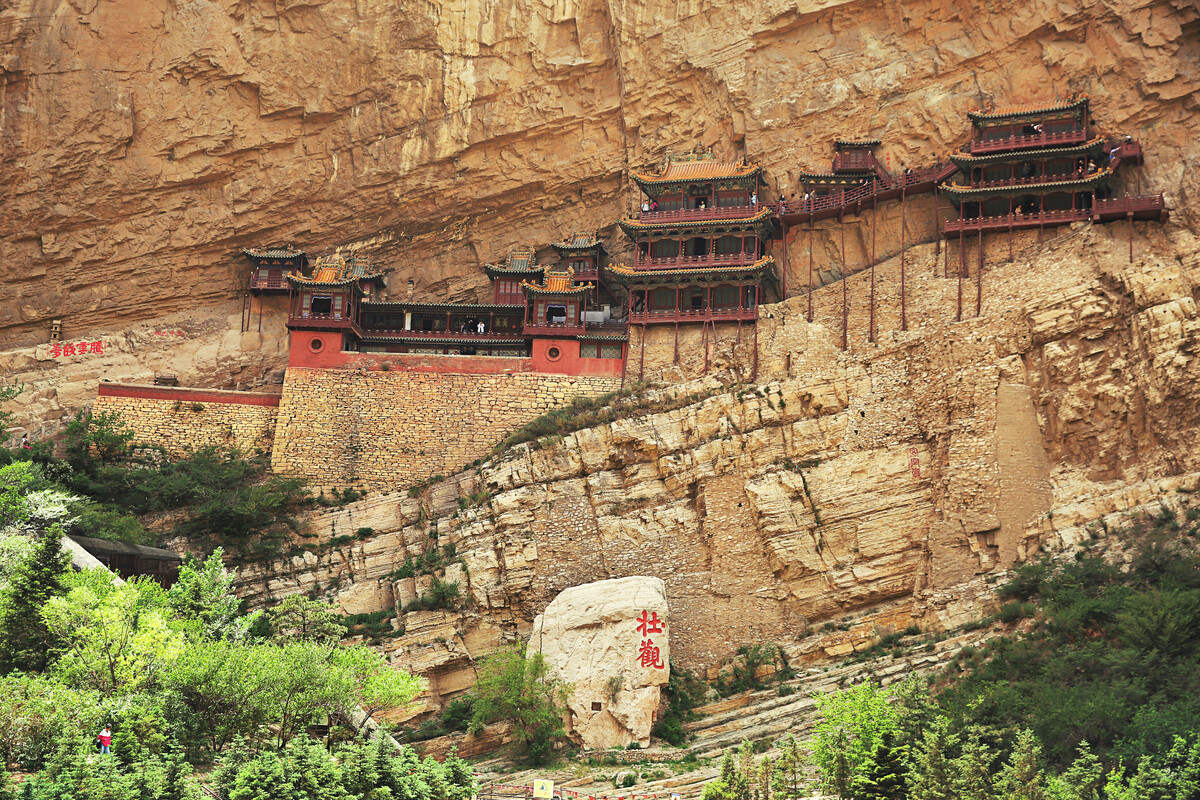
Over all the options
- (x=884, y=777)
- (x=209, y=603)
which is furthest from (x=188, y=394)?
(x=884, y=777)

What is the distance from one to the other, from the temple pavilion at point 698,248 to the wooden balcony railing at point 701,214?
34 mm

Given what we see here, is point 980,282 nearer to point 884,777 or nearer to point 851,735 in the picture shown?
point 851,735

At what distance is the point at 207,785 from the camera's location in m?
23.3

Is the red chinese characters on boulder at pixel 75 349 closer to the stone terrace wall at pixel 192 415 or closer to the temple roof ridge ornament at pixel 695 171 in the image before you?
the stone terrace wall at pixel 192 415

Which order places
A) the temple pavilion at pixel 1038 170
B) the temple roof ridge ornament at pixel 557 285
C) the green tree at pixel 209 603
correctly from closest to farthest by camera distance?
the green tree at pixel 209 603 < the temple pavilion at pixel 1038 170 < the temple roof ridge ornament at pixel 557 285

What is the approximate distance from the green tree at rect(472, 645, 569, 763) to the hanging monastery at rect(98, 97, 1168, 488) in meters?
10.3

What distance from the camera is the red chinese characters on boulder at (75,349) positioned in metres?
48.7

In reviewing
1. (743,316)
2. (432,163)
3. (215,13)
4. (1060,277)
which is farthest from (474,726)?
(215,13)

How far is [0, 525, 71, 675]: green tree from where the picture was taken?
86.2ft

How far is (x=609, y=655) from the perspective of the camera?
3319cm

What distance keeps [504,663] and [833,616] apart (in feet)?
30.0

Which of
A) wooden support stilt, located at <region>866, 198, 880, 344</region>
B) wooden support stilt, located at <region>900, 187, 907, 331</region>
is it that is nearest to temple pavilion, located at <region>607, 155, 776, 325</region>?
wooden support stilt, located at <region>866, 198, 880, 344</region>

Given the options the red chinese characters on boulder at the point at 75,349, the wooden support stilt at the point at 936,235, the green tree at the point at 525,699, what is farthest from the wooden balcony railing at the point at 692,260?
A: the red chinese characters on boulder at the point at 75,349

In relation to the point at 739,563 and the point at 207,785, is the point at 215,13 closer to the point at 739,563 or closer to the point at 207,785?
the point at 739,563
